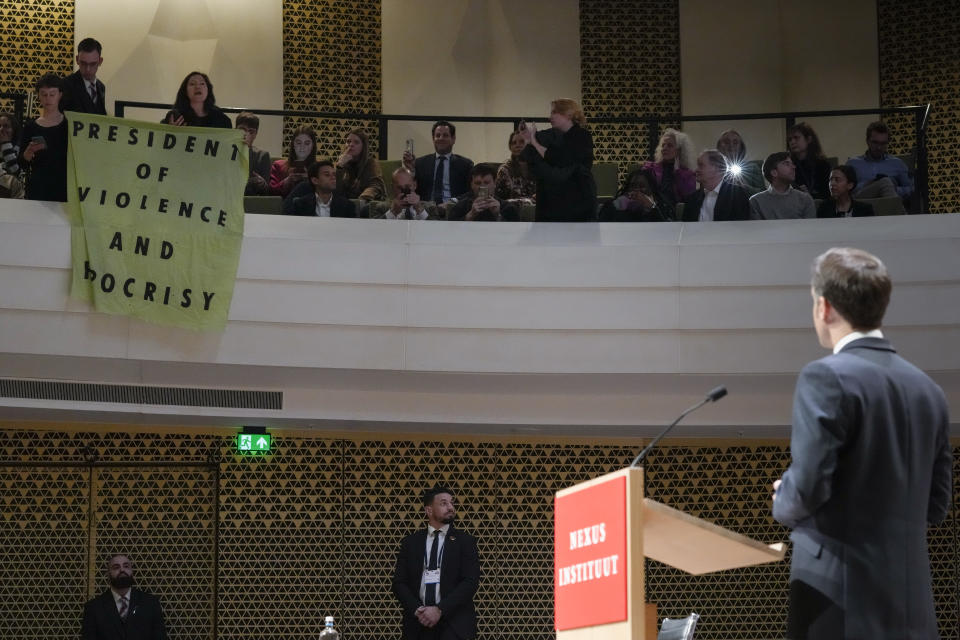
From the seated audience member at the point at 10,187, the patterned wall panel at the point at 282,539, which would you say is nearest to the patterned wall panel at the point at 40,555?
the patterned wall panel at the point at 282,539

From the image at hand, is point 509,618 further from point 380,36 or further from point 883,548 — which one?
point 883,548

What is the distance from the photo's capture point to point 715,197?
8852mm

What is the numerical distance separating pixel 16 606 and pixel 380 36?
588cm

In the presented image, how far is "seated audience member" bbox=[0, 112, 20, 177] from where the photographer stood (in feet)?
27.5

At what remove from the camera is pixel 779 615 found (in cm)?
1016

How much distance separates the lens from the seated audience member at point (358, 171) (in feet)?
30.1

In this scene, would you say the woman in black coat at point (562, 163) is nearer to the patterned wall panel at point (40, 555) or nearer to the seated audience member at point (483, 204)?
the seated audience member at point (483, 204)

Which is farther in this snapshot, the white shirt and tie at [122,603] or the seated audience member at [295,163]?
the seated audience member at [295,163]

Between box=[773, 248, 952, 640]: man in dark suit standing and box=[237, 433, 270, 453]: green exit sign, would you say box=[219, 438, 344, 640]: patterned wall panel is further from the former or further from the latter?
box=[773, 248, 952, 640]: man in dark suit standing

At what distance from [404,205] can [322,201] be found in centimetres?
55

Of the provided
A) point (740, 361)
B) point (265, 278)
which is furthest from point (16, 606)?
point (740, 361)

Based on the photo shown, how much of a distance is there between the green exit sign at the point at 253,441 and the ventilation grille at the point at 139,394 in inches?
36.9

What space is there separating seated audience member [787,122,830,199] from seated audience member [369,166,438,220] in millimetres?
2589

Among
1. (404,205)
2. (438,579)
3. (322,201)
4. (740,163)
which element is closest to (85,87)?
(322,201)
